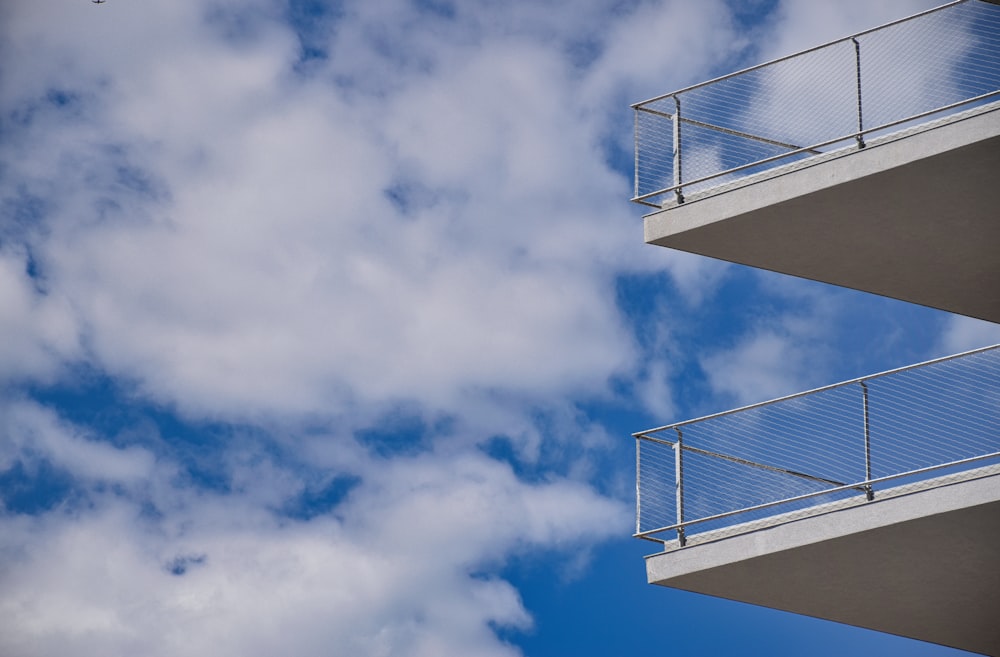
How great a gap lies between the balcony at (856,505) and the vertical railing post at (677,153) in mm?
2127

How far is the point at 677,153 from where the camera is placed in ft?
50.4

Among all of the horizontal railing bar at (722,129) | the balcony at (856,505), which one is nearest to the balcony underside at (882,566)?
the balcony at (856,505)

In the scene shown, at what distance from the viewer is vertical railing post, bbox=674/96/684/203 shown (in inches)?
586

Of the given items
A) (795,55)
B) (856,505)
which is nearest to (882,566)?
(856,505)

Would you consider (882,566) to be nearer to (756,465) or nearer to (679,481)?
(756,465)

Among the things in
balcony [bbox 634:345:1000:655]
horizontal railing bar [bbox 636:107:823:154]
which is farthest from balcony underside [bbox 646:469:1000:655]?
horizontal railing bar [bbox 636:107:823:154]

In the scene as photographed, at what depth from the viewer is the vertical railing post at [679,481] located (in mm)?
15156

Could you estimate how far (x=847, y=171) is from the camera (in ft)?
→ 45.6

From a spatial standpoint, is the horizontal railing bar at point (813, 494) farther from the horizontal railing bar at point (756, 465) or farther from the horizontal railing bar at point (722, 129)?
the horizontal railing bar at point (722, 129)

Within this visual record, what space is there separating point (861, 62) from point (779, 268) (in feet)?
6.50

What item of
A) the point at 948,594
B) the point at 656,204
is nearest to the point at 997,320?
the point at 948,594

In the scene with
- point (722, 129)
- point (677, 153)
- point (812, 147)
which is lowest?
point (812, 147)

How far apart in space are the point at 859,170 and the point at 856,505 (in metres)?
2.91

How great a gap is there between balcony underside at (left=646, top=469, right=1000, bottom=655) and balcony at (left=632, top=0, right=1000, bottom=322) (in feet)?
7.28
